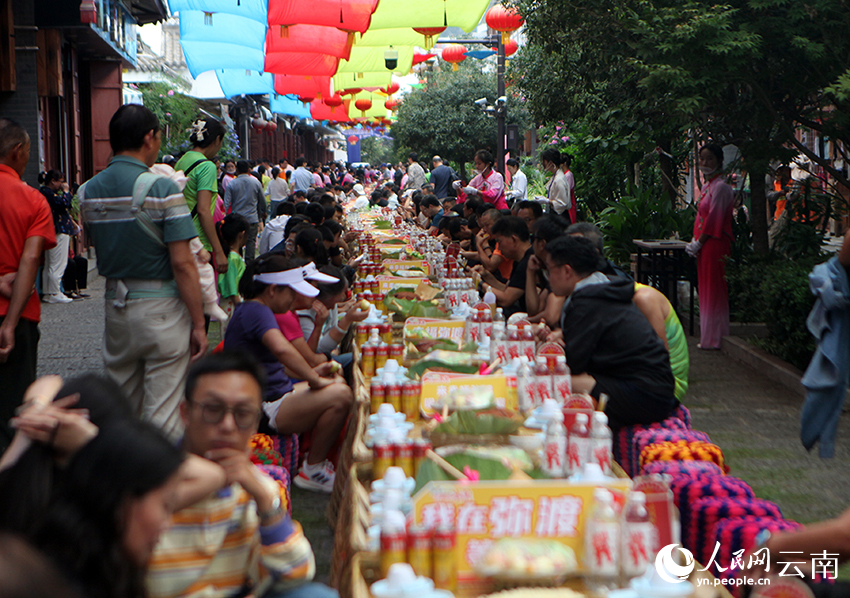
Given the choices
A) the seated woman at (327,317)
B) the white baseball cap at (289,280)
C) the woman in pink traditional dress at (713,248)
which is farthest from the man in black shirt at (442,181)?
the white baseball cap at (289,280)

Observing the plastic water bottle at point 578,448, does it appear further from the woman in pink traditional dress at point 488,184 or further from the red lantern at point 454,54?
the red lantern at point 454,54

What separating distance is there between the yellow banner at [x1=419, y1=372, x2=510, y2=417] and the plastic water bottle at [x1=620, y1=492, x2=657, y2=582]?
→ 1574mm

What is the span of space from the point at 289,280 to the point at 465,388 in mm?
1361

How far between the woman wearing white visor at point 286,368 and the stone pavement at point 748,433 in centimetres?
37

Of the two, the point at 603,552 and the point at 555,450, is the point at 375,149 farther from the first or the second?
the point at 603,552

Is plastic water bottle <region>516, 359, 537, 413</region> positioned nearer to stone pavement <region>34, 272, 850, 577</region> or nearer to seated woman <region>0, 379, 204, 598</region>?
stone pavement <region>34, 272, 850, 577</region>

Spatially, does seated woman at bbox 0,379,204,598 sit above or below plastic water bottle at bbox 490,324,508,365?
above

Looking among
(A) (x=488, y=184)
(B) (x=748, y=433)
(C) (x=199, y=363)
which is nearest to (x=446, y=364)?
(C) (x=199, y=363)

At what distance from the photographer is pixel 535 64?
16281mm

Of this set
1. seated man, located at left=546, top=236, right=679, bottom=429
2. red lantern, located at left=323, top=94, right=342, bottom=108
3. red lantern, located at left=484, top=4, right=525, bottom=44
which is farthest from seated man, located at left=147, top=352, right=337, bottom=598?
red lantern, located at left=323, top=94, right=342, bottom=108

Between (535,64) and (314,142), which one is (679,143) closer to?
(535,64)

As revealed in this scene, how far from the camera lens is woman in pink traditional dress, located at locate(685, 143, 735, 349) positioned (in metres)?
A: 8.70

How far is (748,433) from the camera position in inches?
244

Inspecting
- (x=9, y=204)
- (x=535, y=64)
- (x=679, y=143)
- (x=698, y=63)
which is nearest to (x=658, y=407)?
(x=9, y=204)
